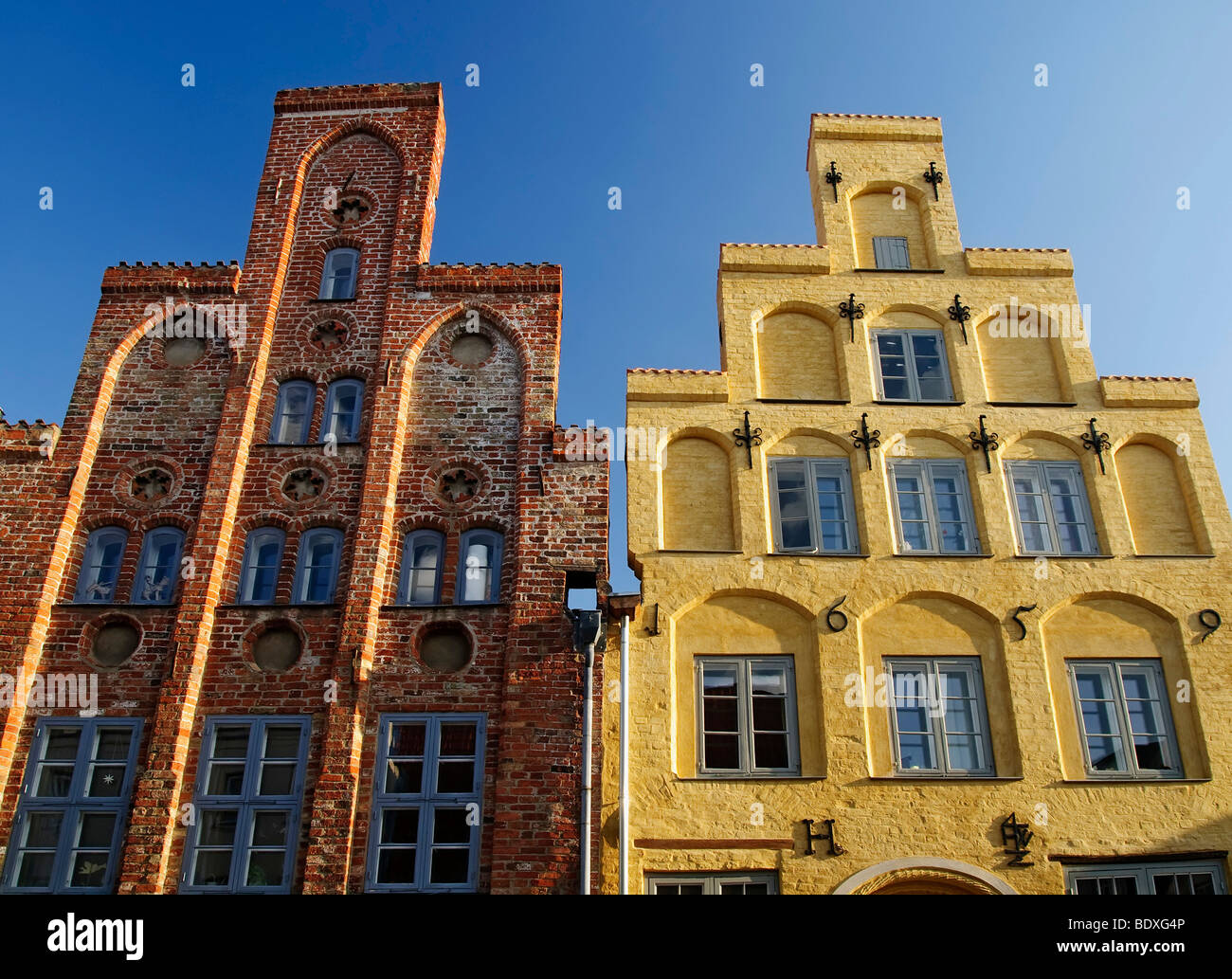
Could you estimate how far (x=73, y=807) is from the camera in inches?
467

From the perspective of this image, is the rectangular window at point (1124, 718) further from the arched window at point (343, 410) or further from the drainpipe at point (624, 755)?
the arched window at point (343, 410)

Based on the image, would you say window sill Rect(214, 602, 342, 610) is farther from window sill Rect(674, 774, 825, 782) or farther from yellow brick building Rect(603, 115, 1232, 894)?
window sill Rect(674, 774, 825, 782)

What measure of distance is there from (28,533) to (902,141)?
1427 centimetres

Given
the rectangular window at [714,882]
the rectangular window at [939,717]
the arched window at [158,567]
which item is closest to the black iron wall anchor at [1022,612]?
the rectangular window at [939,717]

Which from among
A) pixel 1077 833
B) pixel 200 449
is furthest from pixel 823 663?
pixel 200 449

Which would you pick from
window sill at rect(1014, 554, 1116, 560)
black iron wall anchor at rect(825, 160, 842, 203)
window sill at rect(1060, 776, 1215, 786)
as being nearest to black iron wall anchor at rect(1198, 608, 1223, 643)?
window sill at rect(1014, 554, 1116, 560)

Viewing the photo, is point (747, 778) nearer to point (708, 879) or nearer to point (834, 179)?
point (708, 879)

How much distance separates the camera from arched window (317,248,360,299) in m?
15.5

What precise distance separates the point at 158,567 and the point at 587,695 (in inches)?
223

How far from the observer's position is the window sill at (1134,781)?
40.3ft

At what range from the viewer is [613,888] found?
11.5 m

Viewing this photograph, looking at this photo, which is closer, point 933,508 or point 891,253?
point 933,508

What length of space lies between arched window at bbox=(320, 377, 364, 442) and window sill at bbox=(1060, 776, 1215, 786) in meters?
9.84

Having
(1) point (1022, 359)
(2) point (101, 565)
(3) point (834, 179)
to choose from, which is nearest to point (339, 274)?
(2) point (101, 565)
